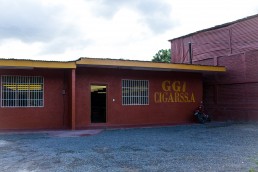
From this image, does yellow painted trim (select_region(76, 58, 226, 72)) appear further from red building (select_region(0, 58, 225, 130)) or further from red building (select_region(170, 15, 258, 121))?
red building (select_region(170, 15, 258, 121))

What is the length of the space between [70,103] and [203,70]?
694 cm

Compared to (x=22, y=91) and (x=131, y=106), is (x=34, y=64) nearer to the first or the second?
(x=22, y=91)

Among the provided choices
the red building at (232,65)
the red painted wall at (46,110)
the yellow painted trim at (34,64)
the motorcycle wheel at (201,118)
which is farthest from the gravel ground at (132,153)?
the red building at (232,65)

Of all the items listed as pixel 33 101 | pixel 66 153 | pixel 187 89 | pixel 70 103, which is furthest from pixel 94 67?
pixel 66 153

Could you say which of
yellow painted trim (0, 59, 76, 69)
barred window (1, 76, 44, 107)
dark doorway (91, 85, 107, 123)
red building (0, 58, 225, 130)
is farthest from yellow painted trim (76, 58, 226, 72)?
dark doorway (91, 85, 107, 123)

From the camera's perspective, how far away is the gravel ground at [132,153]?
743 cm

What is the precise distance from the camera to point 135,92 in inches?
682

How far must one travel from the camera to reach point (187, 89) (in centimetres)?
1873

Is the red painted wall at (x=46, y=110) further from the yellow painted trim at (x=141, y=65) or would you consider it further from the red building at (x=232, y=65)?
the red building at (x=232, y=65)

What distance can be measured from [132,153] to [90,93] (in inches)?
296

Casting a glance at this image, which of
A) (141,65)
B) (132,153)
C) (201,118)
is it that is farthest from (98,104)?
(132,153)

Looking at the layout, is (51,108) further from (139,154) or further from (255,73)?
(255,73)

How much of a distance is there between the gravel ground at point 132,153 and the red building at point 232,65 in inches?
228

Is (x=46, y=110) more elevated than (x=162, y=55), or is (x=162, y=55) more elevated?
(x=162, y=55)
